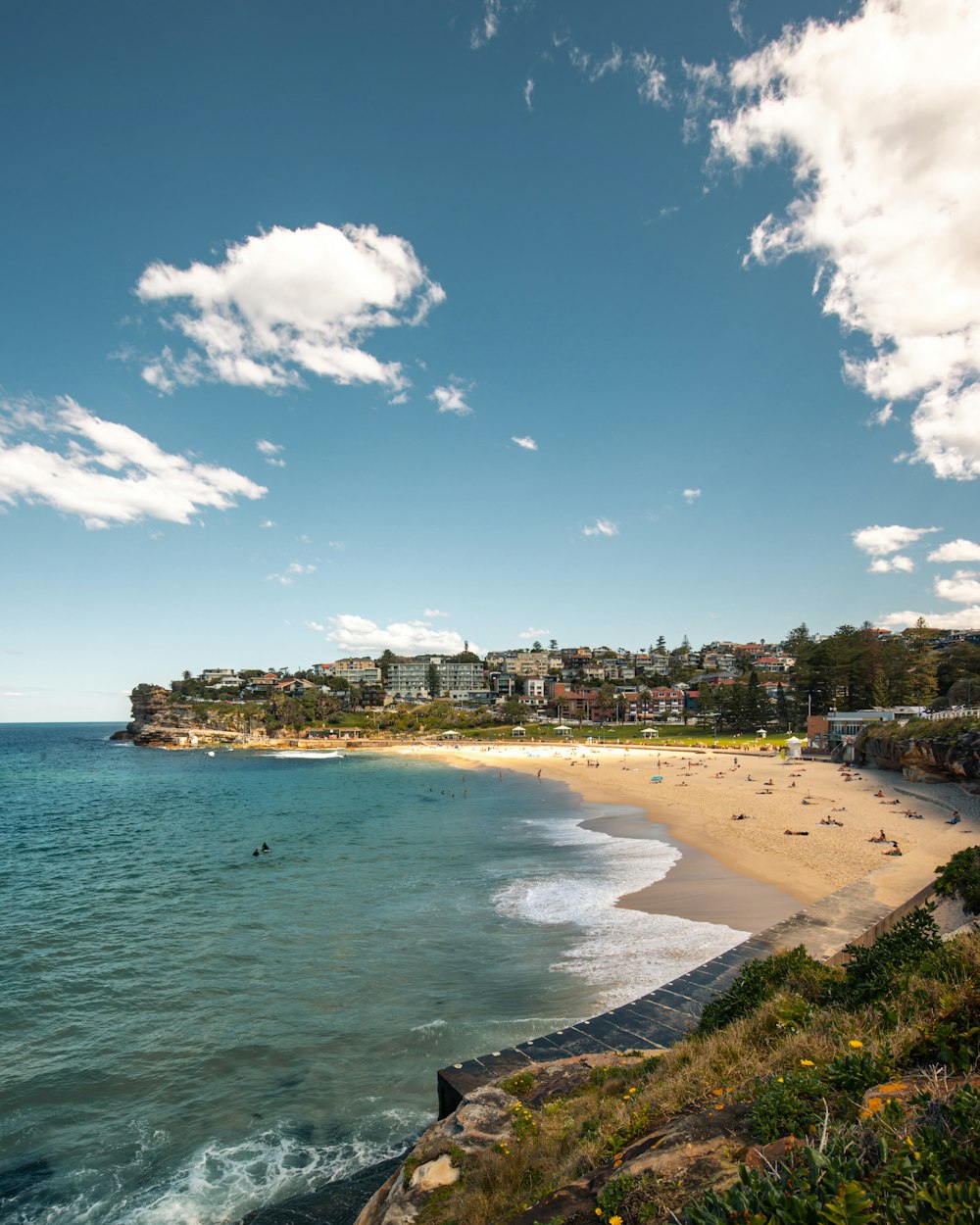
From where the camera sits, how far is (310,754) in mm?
98000

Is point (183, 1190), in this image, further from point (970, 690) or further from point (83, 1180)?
point (970, 690)

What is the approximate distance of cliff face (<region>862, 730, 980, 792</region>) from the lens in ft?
117

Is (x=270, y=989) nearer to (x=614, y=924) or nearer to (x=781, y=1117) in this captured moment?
(x=614, y=924)

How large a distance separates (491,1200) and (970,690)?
270 ft

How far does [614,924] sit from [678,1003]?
8486mm

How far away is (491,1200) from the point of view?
491cm

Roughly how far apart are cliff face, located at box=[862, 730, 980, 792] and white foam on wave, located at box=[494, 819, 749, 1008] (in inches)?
847

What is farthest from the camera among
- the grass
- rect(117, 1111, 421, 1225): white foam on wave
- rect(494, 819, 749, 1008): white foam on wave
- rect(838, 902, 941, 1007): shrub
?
rect(494, 819, 749, 1008): white foam on wave

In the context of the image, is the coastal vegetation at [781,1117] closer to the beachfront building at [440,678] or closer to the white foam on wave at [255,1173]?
the white foam on wave at [255,1173]

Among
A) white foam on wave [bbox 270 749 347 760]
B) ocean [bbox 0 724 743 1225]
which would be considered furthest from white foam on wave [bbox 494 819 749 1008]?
white foam on wave [bbox 270 749 347 760]

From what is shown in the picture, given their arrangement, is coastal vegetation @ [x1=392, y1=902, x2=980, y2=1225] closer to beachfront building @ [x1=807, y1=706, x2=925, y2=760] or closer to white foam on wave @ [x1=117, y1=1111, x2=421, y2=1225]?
white foam on wave @ [x1=117, y1=1111, x2=421, y2=1225]

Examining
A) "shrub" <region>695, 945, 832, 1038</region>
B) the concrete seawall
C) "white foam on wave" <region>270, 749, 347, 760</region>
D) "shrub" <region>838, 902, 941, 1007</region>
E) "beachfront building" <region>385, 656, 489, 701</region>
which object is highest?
"beachfront building" <region>385, 656, 489, 701</region>

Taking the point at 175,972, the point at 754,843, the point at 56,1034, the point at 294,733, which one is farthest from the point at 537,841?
the point at 294,733

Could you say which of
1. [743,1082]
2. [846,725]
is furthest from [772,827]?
[846,725]
